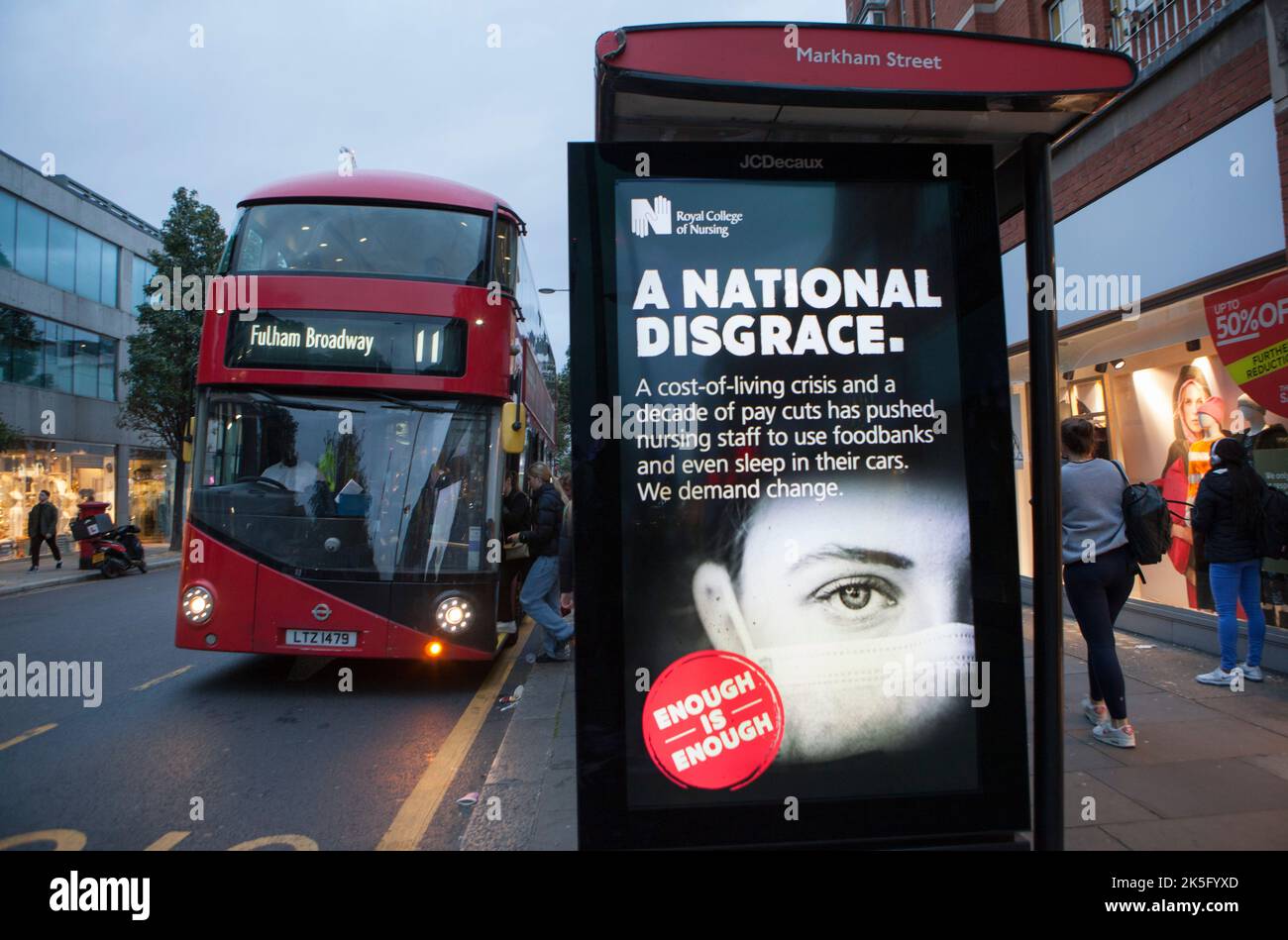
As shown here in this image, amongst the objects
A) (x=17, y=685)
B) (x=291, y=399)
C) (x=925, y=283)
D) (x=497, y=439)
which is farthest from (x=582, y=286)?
(x=17, y=685)

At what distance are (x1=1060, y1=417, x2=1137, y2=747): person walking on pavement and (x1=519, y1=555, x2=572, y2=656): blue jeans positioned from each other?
4.41 m

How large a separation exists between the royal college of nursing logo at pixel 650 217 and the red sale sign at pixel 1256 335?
5871 mm

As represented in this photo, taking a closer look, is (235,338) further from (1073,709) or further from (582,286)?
(1073,709)

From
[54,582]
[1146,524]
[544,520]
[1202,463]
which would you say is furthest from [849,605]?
[54,582]

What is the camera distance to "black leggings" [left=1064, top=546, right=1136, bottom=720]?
14.3ft

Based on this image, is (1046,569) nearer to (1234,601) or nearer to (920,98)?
(920,98)

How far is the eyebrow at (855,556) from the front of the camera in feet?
8.34

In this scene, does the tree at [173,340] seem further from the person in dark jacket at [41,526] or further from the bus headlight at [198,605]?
the bus headlight at [198,605]

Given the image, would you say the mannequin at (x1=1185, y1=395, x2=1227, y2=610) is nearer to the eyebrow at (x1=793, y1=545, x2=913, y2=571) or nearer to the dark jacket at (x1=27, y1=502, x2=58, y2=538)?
the eyebrow at (x1=793, y1=545, x2=913, y2=571)

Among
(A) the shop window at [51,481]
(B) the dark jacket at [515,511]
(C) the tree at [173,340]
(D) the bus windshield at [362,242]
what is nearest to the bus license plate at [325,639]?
(B) the dark jacket at [515,511]

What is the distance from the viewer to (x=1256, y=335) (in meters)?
6.22
